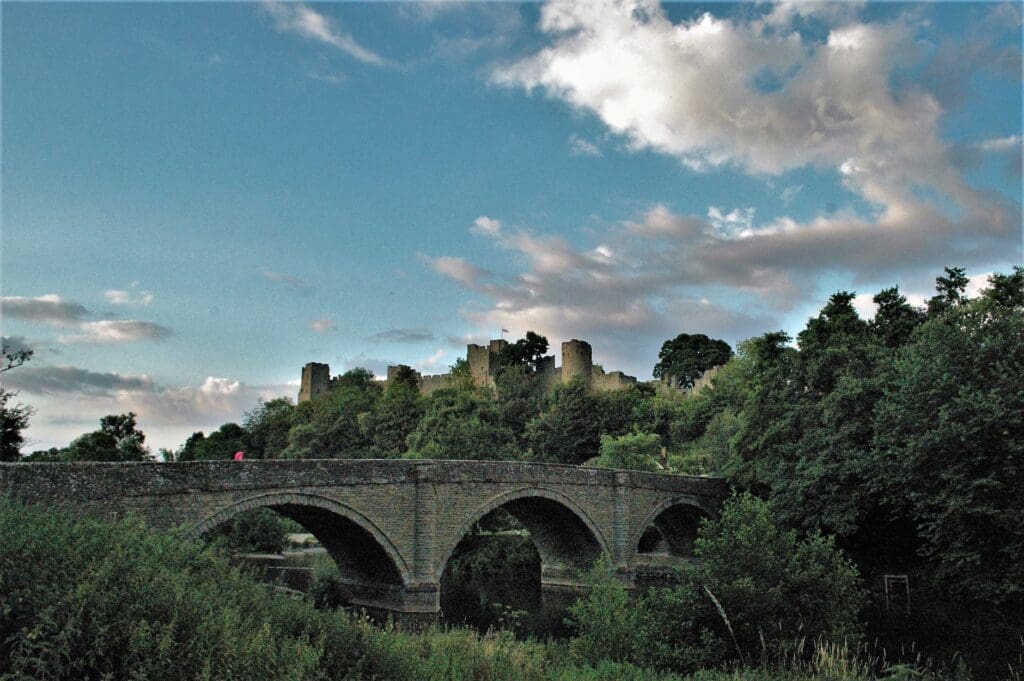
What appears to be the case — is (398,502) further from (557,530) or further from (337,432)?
(337,432)

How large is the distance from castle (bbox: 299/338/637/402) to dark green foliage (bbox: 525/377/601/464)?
22.0ft

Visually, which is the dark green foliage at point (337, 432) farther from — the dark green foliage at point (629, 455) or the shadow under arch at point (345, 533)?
the shadow under arch at point (345, 533)

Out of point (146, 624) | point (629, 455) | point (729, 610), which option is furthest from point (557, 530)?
point (146, 624)

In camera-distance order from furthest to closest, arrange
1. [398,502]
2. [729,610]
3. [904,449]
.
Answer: [398,502], [904,449], [729,610]

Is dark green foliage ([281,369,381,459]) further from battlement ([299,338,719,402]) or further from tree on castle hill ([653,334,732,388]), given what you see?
tree on castle hill ([653,334,732,388])

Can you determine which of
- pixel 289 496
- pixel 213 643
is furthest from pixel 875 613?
pixel 213 643

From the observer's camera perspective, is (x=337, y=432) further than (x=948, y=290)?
Yes

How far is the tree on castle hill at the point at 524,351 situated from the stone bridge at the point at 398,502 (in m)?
34.7

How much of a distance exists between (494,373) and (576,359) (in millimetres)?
9307

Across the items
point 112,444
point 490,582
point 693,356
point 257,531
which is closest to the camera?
point 490,582

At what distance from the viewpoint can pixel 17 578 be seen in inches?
259

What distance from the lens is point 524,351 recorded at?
222 feet

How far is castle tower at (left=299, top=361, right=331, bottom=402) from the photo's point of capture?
259ft

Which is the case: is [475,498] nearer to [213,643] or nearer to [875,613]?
[875,613]
